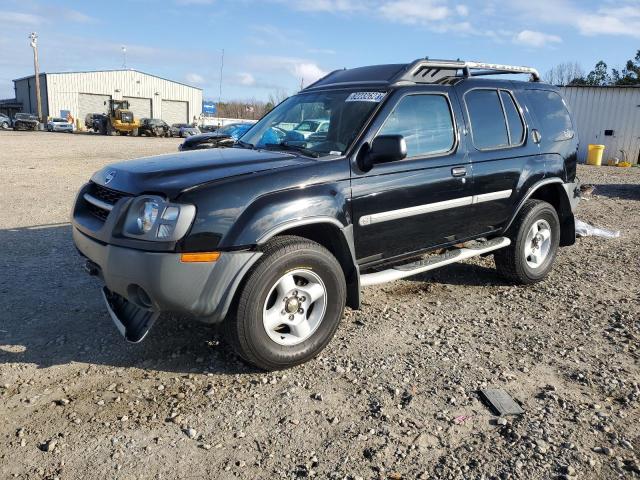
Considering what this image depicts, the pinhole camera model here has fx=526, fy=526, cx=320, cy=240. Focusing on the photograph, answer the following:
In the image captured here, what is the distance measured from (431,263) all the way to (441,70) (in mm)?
1763

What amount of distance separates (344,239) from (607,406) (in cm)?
197

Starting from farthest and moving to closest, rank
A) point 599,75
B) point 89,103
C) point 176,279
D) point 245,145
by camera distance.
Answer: point 89,103 → point 599,75 → point 245,145 → point 176,279

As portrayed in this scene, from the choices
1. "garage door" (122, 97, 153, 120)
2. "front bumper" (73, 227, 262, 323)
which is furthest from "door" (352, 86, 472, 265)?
"garage door" (122, 97, 153, 120)

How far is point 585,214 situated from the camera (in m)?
9.56

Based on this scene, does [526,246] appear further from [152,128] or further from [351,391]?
[152,128]

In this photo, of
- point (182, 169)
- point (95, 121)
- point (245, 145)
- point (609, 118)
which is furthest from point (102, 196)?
point (95, 121)

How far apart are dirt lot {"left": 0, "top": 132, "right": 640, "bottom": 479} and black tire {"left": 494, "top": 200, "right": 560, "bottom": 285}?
7.0 inches

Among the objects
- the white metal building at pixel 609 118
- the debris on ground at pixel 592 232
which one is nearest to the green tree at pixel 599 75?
the white metal building at pixel 609 118

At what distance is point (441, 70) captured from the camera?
4.76m

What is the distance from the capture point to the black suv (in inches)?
127

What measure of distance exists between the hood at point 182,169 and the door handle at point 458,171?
1363 millimetres

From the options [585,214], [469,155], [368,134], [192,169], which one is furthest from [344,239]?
[585,214]

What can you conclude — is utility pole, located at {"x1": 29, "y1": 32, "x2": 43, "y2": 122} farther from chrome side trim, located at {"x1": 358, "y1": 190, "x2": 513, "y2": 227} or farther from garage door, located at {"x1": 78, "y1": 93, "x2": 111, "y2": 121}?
chrome side trim, located at {"x1": 358, "y1": 190, "x2": 513, "y2": 227}

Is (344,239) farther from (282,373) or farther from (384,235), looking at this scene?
(282,373)
